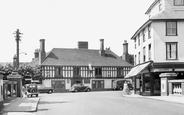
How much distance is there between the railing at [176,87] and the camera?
2484 cm

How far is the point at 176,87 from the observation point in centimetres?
2628

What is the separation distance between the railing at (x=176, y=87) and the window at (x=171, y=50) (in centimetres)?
547

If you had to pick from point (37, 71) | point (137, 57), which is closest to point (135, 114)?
point (137, 57)

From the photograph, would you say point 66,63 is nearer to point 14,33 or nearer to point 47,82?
point 47,82

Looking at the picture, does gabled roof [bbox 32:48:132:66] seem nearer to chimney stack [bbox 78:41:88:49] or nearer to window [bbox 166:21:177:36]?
chimney stack [bbox 78:41:88:49]

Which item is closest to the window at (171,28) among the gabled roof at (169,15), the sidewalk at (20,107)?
the gabled roof at (169,15)

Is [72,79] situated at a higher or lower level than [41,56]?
lower

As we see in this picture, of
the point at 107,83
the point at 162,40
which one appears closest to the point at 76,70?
the point at 107,83

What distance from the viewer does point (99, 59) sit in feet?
227

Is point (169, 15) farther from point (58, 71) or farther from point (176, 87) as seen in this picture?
point (58, 71)

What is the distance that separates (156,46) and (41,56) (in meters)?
35.2

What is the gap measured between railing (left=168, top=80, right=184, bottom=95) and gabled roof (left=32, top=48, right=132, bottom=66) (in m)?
38.9

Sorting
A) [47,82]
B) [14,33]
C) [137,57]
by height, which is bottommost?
[47,82]

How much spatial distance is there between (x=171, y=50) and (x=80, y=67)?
35.0 metres
